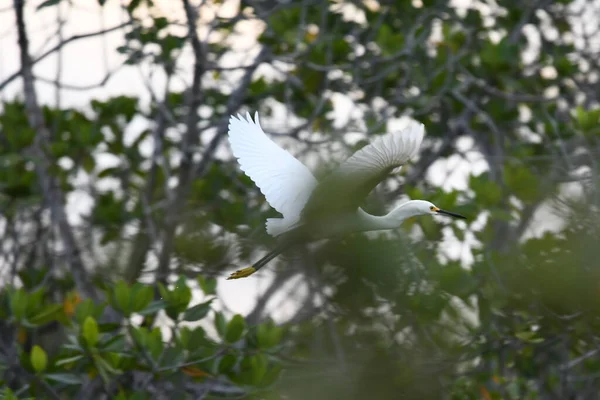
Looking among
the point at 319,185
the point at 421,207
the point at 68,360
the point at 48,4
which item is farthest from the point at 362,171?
the point at 48,4

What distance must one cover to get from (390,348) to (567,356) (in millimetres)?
2501

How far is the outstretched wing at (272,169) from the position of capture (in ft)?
13.4

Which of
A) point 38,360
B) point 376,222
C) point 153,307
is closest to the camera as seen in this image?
point 376,222

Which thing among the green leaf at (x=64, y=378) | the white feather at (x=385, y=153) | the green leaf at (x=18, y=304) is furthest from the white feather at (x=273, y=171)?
the green leaf at (x=18, y=304)

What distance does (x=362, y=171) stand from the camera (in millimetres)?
3713

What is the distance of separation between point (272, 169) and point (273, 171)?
12mm

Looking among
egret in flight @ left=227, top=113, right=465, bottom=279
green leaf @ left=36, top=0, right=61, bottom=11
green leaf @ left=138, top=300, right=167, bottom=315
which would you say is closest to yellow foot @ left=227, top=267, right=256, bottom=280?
egret in flight @ left=227, top=113, right=465, bottom=279

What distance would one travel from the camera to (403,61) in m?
6.45

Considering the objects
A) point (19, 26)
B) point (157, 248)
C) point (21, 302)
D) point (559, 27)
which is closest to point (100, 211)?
point (157, 248)

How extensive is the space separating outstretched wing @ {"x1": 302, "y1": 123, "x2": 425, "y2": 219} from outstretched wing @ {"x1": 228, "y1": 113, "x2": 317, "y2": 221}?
0.08 meters

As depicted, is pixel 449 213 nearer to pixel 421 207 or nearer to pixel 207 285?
pixel 421 207

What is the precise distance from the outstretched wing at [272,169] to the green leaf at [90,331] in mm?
925

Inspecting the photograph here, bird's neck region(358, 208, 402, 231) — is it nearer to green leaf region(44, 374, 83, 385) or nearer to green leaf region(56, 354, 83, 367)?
green leaf region(56, 354, 83, 367)

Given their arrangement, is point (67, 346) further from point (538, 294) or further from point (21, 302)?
point (538, 294)
